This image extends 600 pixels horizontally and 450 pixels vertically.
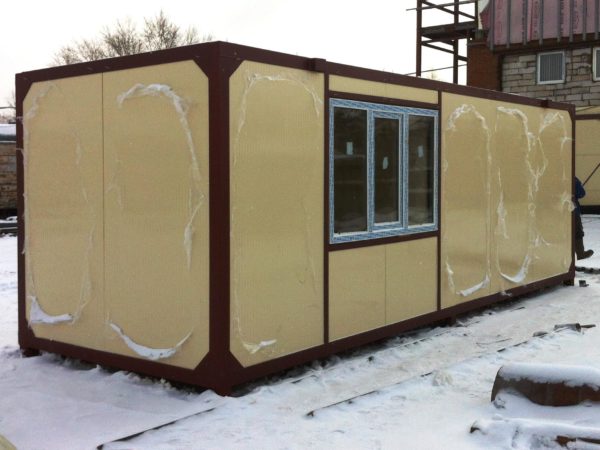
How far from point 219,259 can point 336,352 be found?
1.70 metres

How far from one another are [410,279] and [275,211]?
216cm

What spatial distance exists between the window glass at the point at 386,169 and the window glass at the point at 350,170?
0.22 metres

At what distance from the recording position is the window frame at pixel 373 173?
6.50 meters

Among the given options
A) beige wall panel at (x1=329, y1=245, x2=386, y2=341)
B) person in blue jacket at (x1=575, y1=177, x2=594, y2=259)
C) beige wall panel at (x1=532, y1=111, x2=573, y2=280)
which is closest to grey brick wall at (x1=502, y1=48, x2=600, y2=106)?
person in blue jacket at (x1=575, y1=177, x2=594, y2=259)

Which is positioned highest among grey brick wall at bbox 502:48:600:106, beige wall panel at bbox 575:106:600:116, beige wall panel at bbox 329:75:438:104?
grey brick wall at bbox 502:48:600:106

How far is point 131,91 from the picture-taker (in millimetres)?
5965

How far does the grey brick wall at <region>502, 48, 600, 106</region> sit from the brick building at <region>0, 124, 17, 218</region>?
14.6 m

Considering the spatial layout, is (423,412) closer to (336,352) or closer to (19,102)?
(336,352)

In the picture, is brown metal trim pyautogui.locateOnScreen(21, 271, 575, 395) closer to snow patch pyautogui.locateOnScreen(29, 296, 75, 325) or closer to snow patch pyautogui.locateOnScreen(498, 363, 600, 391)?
snow patch pyautogui.locateOnScreen(29, 296, 75, 325)

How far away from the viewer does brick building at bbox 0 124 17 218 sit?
71.5 ft

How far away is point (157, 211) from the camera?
5.84 m

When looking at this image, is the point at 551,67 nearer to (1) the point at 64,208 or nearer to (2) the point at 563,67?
(2) the point at 563,67

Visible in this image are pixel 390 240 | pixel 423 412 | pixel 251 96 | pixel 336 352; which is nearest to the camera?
pixel 423 412

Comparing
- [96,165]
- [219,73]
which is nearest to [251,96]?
[219,73]
